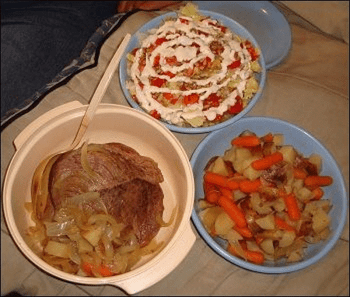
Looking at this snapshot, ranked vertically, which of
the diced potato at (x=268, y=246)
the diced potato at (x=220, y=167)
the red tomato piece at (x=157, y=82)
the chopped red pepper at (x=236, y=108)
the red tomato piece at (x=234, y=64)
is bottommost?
the diced potato at (x=268, y=246)

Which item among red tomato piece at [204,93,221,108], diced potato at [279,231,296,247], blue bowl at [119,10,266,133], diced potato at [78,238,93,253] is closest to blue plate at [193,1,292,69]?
blue bowl at [119,10,266,133]

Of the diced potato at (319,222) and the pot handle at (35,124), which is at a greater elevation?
the pot handle at (35,124)

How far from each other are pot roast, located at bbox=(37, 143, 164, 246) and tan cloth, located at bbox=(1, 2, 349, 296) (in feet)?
0.50

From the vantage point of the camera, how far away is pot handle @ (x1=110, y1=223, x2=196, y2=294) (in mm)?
946

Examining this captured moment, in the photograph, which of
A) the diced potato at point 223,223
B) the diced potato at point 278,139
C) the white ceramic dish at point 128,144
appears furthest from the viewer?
the diced potato at point 278,139

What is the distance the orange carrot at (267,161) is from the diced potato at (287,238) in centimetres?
15

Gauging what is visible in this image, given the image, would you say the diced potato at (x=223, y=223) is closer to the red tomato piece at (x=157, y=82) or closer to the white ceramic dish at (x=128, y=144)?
the white ceramic dish at (x=128, y=144)

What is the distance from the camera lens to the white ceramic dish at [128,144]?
0.88 meters

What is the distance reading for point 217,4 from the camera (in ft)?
4.51

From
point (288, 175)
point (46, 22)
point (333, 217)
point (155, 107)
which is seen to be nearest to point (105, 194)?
point (155, 107)

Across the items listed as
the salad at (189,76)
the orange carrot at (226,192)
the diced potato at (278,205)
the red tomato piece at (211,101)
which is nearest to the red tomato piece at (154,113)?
the salad at (189,76)

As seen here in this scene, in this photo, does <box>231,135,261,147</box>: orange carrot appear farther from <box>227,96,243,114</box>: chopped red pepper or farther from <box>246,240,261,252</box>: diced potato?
<box>246,240,261,252</box>: diced potato

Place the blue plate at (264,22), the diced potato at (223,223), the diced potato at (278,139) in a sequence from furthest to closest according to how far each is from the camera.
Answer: the blue plate at (264,22) → the diced potato at (278,139) → the diced potato at (223,223)

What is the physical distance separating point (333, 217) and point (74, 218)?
22.9 inches
